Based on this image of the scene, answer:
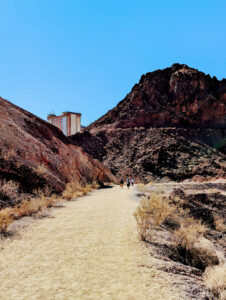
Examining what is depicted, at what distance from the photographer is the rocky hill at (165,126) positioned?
51.6 metres

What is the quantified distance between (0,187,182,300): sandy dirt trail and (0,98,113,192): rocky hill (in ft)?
18.5

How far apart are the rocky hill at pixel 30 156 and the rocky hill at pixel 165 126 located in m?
30.8

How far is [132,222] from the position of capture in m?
7.01

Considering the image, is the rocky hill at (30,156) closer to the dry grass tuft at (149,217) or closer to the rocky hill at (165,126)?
the dry grass tuft at (149,217)

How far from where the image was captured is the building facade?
260 ft

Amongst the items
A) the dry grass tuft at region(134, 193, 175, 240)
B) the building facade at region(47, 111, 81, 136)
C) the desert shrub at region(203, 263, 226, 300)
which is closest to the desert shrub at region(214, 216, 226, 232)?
the dry grass tuft at region(134, 193, 175, 240)

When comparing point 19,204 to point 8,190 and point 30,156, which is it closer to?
point 8,190

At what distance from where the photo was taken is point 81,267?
388 cm

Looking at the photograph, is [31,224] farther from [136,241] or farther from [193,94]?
[193,94]

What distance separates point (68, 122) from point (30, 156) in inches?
2643

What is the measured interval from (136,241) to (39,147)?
39.3 feet

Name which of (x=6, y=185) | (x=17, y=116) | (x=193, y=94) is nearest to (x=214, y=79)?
(x=193, y=94)

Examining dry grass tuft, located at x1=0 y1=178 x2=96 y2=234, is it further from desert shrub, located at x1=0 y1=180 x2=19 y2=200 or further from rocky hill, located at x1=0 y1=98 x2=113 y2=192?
rocky hill, located at x1=0 y1=98 x2=113 y2=192

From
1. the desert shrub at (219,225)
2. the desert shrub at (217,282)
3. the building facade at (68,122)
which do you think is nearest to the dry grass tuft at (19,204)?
the desert shrub at (217,282)
